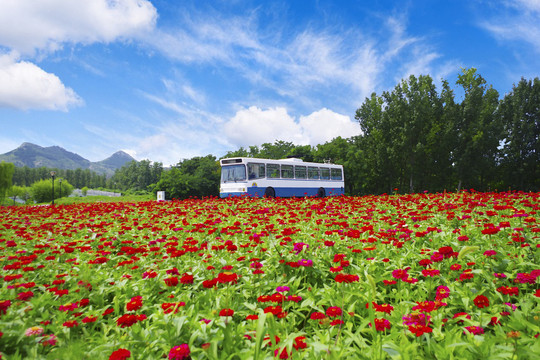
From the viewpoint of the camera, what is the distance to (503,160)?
37156mm

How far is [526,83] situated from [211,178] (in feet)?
153

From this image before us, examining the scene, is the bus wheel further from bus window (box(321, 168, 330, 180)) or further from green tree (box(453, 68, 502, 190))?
green tree (box(453, 68, 502, 190))

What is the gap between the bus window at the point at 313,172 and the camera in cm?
2445

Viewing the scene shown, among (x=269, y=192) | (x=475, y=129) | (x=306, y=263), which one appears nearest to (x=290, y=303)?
(x=306, y=263)

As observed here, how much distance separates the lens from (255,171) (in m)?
19.6

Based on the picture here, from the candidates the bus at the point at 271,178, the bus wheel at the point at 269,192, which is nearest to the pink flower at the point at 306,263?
the bus at the point at 271,178

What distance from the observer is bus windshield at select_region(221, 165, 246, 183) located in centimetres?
1933

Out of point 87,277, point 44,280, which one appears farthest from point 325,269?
point 44,280

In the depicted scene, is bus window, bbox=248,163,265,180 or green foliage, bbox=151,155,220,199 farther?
green foliage, bbox=151,155,220,199

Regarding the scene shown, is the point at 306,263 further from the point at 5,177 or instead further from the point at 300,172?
the point at 5,177

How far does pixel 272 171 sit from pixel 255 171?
172cm

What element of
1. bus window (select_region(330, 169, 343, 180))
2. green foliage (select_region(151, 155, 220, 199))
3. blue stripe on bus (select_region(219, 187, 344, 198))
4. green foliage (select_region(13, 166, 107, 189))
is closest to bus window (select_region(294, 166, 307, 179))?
blue stripe on bus (select_region(219, 187, 344, 198))

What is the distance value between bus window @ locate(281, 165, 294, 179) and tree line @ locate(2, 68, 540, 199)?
17.3 metres

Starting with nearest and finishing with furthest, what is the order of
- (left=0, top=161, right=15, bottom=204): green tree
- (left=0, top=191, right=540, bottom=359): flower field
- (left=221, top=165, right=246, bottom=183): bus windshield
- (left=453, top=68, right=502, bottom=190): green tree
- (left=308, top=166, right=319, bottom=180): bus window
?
(left=0, top=191, right=540, bottom=359): flower field, (left=221, top=165, right=246, bottom=183): bus windshield, (left=308, top=166, right=319, bottom=180): bus window, (left=453, top=68, right=502, bottom=190): green tree, (left=0, top=161, right=15, bottom=204): green tree
